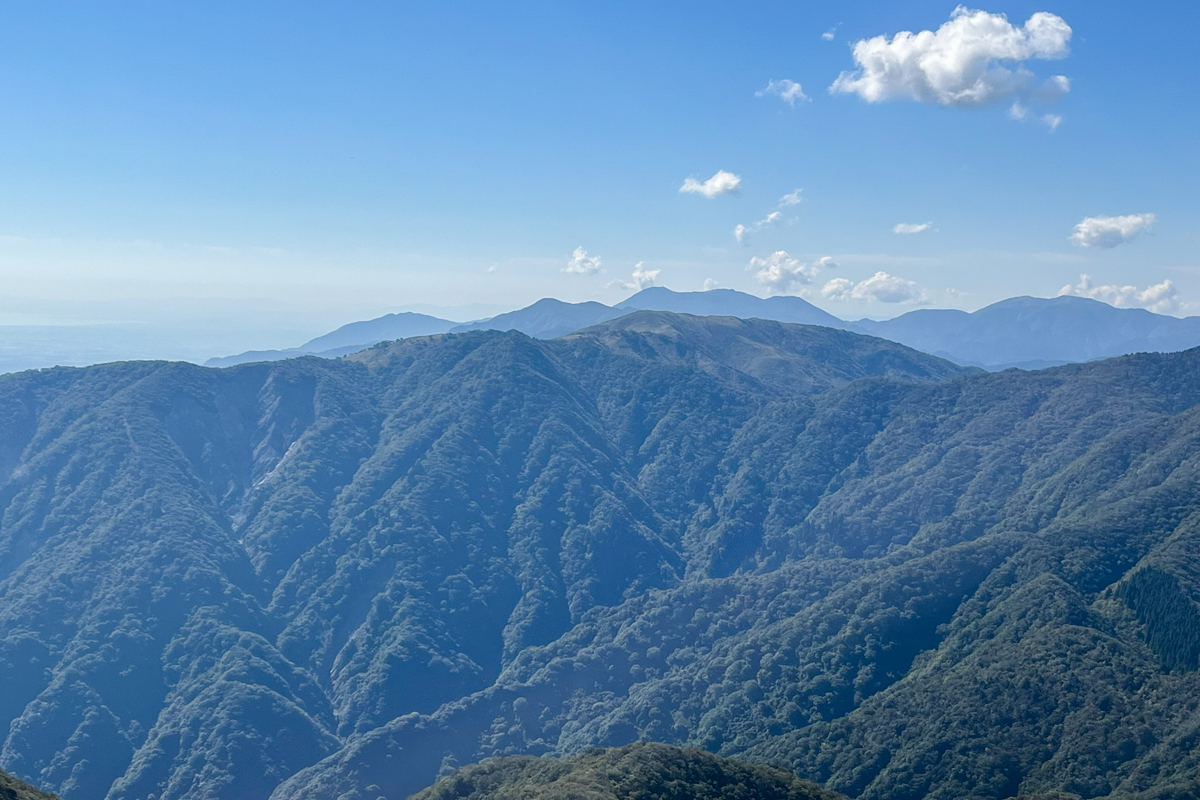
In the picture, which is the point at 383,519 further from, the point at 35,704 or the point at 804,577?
the point at 804,577

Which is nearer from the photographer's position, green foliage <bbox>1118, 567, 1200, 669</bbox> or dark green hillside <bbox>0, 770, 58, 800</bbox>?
dark green hillside <bbox>0, 770, 58, 800</bbox>

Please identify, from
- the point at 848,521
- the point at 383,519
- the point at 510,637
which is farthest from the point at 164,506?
the point at 848,521

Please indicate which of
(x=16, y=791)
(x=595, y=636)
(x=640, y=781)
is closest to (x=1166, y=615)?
(x=640, y=781)

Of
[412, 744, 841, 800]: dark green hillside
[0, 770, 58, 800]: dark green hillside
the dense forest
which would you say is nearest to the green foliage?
the dense forest

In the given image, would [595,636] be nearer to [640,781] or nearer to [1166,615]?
[1166,615]

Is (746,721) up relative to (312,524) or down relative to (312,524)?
down

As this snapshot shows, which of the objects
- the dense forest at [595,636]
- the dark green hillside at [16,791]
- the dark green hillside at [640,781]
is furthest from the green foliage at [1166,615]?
the dark green hillside at [16,791]

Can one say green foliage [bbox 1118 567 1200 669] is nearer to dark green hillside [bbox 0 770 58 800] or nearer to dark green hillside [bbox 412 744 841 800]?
dark green hillside [bbox 412 744 841 800]
